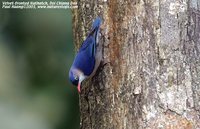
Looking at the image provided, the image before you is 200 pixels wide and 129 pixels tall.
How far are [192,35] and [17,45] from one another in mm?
2480

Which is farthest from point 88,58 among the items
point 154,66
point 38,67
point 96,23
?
point 38,67

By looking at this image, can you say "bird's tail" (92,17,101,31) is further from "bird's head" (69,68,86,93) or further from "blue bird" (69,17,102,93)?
"bird's head" (69,68,86,93)

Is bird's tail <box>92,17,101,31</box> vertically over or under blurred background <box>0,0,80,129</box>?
over

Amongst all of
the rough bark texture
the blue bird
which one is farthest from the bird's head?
the rough bark texture

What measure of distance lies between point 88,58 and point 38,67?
1.40 metres

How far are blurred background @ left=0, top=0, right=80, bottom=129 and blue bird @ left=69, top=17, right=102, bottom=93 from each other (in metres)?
1.03

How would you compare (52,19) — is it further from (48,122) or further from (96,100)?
(96,100)

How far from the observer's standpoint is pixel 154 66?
457 cm

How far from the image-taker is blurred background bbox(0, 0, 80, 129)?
6.54m

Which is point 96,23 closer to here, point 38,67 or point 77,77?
point 77,77

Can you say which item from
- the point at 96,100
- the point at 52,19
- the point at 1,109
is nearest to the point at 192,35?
the point at 96,100

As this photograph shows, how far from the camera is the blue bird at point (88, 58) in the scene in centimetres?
502

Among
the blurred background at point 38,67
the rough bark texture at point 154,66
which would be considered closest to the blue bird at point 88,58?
the rough bark texture at point 154,66

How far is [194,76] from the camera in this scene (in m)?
4.51
